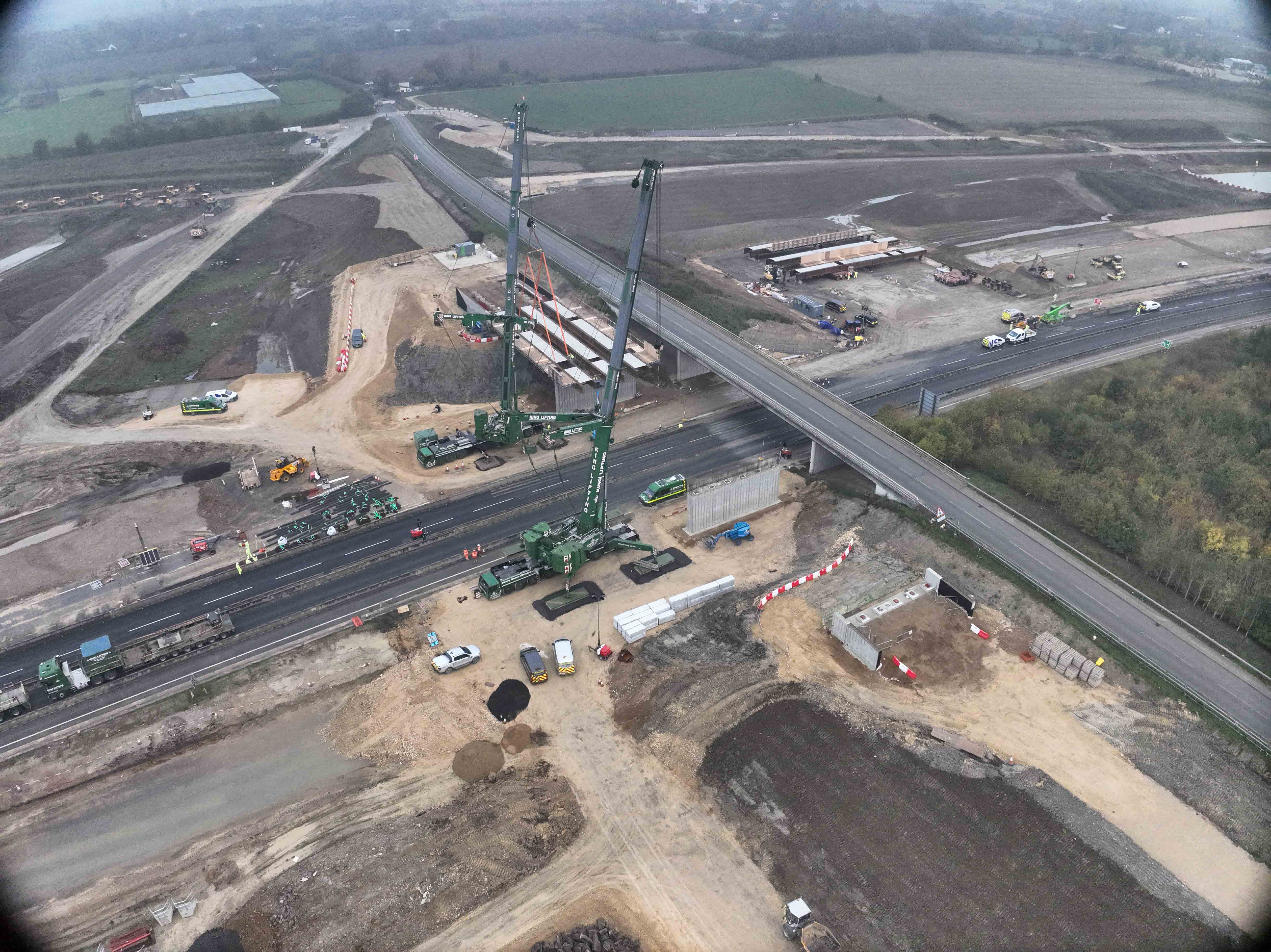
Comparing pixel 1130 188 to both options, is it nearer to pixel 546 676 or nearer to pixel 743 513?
pixel 743 513

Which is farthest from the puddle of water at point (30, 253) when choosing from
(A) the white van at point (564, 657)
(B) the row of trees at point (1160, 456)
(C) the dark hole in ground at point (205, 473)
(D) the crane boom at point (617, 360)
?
(B) the row of trees at point (1160, 456)

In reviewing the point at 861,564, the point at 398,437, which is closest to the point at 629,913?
the point at 861,564

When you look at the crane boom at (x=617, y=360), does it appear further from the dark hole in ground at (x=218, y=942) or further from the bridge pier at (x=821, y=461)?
the dark hole in ground at (x=218, y=942)

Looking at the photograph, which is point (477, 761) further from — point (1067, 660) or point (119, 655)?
point (1067, 660)

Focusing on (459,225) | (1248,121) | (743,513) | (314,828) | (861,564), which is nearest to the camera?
(314,828)

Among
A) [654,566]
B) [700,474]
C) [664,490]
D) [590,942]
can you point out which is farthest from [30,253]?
[590,942]

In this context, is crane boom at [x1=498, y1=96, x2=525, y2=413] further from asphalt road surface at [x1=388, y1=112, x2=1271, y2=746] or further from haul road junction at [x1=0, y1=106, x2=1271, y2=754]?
asphalt road surface at [x1=388, y1=112, x2=1271, y2=746]
